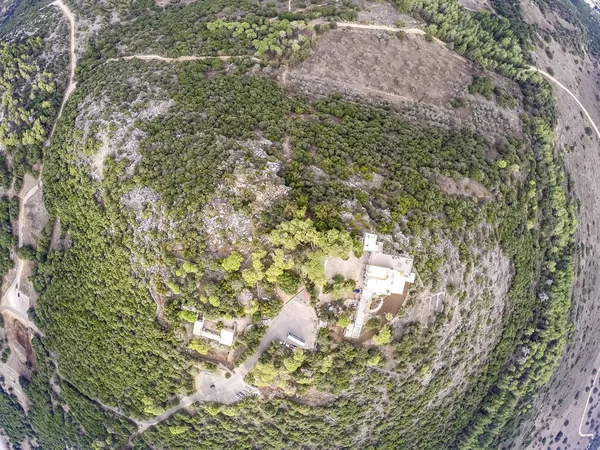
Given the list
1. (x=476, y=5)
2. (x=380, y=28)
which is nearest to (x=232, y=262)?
(x=380, y=28)

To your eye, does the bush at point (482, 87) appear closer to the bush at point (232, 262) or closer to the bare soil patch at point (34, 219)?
the bush at point (232, 262)

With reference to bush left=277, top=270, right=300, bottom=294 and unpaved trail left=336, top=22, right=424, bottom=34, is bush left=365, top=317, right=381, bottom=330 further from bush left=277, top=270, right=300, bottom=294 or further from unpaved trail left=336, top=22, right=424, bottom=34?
unpaved trail left=336, top=22, right=424, bottom=34

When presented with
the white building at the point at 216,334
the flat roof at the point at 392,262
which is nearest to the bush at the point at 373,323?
the flat roof at the point at 392,262

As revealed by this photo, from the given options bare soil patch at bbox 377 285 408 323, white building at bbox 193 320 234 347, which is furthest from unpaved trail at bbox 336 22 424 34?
white building at bbox 193 320 234 347

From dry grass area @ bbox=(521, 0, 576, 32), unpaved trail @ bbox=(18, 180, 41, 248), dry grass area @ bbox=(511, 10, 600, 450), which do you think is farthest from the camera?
dry grass area @ bbox=(521, 0, 576, 32)

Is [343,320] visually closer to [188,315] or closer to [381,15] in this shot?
[188,315]

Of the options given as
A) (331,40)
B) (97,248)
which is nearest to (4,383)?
(97,248)
